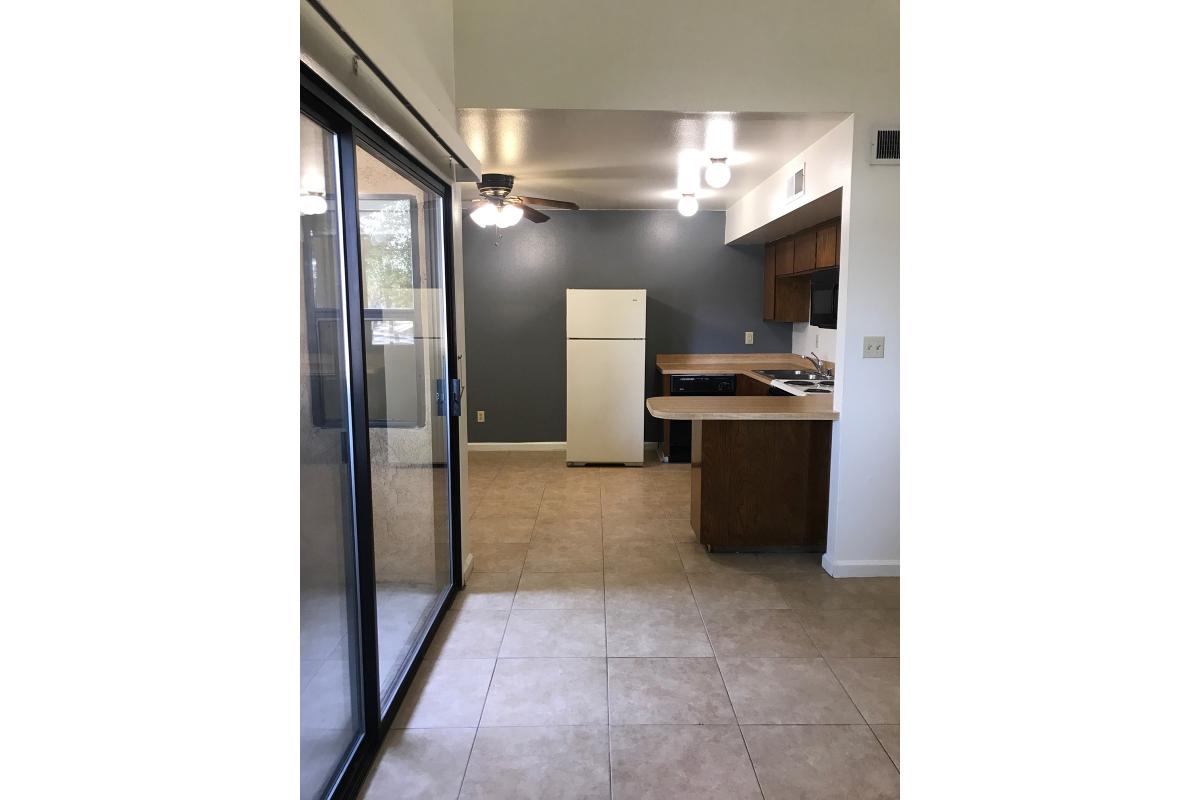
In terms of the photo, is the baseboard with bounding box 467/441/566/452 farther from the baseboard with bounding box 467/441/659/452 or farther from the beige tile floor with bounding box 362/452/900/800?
the beige tile floor with bounding box 362/452/900/800

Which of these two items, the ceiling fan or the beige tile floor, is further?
the ceiling fan

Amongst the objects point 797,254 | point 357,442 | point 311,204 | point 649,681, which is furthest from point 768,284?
point 311,204

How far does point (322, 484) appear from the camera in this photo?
177 centimetres

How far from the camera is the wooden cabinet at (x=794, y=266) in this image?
461cm

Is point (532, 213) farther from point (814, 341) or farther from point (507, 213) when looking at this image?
point (814, 341)

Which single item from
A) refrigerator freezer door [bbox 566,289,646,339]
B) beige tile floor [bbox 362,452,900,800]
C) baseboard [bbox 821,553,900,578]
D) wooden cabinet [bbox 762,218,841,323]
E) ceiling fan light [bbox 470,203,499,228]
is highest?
ceiling fan light [bbox 470,203,499,228]

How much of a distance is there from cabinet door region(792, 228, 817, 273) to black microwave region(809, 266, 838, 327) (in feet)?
0.36

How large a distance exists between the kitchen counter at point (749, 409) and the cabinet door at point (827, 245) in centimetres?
106

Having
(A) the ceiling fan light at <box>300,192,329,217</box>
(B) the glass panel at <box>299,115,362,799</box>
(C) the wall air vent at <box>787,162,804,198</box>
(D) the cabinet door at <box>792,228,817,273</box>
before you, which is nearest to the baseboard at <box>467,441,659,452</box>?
(D) the cabinet door at <box>792,228,817,273</box>

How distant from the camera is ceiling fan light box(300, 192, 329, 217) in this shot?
1.67 m
